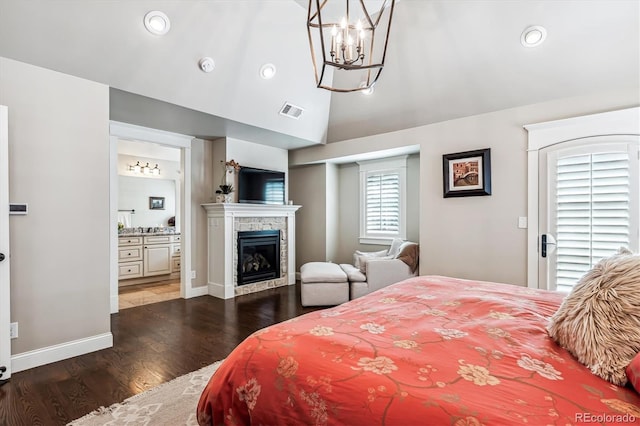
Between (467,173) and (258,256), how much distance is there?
3.52 meters

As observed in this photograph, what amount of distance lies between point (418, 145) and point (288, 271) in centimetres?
314

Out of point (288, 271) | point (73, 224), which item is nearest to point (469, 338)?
point (73, 224)

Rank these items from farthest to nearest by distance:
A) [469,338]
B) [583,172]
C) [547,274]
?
[547,274]
[583,172]
[469,338]

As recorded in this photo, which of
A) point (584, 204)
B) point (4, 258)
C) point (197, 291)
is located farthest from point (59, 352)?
point (584, 204)

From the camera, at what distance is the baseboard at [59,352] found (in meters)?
2.54

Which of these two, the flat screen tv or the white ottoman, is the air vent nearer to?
the flat screen tv

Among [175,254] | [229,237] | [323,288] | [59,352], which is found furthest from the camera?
[175,254]

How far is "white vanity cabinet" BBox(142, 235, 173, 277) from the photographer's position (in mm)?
5913

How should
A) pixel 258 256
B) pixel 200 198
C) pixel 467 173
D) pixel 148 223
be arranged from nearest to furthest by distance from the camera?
pixel 467 173, pixel 200 198, pixel 258 256, pixel 148 223

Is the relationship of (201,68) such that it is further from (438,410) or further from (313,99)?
(438,410)

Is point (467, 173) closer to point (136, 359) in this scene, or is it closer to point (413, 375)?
point (413, 375)

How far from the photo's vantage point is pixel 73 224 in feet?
9.34

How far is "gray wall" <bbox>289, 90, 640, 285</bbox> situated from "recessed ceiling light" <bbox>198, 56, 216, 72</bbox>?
2.52m

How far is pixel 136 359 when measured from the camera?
276 centimetres
